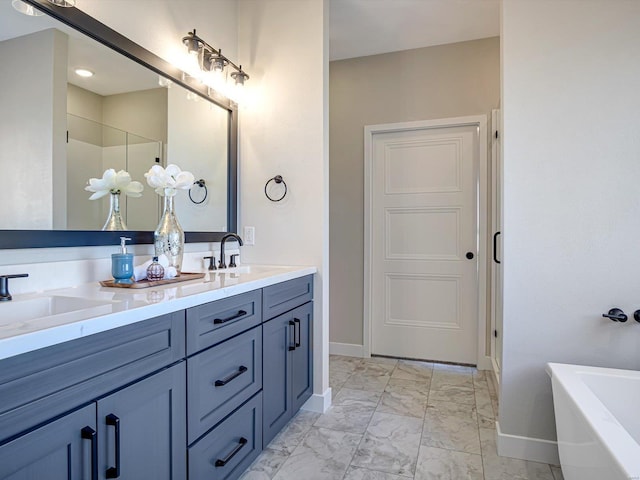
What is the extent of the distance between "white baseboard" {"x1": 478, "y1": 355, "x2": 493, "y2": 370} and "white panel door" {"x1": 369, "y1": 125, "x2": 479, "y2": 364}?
0.07 metres

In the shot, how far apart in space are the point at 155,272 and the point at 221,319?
1.43 ft

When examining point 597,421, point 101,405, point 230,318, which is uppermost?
point 230,318

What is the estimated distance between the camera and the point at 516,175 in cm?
179

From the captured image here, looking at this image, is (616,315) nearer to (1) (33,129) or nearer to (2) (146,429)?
(2) (146,429)

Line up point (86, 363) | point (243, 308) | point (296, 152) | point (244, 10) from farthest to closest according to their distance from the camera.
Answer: point (244, 10) < point (296, 152) < point (243, 308) < point (86, 363)

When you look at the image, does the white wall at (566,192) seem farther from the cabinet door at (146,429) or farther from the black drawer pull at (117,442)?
the black drawer pull at (117,442)

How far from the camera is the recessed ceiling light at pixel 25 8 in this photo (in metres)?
1.22

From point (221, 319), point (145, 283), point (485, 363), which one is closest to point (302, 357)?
point (221, 319)

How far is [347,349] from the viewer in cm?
329

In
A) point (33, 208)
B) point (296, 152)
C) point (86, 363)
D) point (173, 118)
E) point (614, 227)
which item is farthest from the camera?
point (296, 152)

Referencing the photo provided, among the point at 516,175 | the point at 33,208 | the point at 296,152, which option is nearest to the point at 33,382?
the point at 33,208

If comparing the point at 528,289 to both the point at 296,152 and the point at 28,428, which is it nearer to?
the point at 296,152

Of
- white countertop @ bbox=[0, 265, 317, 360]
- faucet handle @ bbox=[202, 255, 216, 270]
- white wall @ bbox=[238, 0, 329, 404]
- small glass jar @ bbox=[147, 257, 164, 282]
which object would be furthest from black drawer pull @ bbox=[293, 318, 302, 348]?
small glass jar @ bbox=[147, 257, 164, 282]

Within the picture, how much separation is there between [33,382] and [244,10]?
8.18 ft
